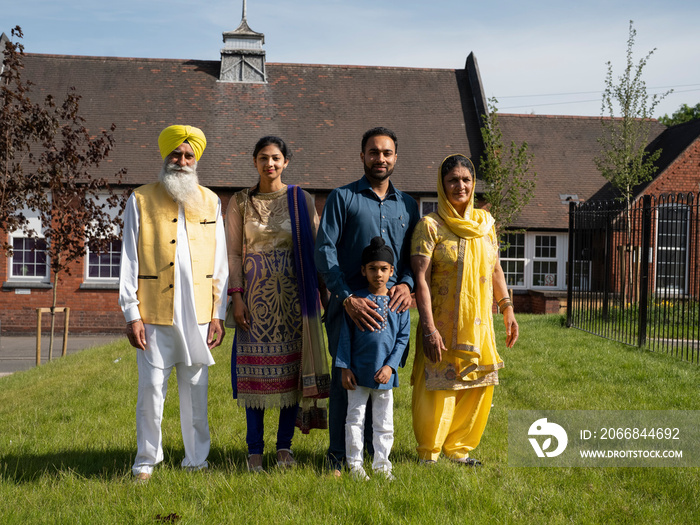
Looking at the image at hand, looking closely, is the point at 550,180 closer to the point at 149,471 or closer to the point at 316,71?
the point at 316,71

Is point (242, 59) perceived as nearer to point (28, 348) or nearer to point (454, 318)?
point (28, 348)

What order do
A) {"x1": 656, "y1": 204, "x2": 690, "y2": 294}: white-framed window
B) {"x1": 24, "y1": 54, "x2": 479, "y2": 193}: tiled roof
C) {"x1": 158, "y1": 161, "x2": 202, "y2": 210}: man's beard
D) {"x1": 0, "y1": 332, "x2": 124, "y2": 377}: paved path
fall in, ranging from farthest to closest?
{"x1": 24, "y1": 54, "x2": 479, "y2": 193}: tiled roof, {"x1": 0, "y1": 332, "x2": 124, "y2": 377}: paved path, {"x1": 656, "y1": 204, "x2": 690, "y2": 294}: white-framed window, {"x1": 158, "y1": 161, "x2": 202, "y2": 210}: man's beard

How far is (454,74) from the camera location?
23516 millimetres

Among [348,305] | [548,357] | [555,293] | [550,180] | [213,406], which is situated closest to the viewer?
[348,305]

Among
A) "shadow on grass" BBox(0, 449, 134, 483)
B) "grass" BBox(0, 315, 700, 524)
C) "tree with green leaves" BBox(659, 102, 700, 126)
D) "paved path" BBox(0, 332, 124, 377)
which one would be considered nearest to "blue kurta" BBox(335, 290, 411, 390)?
"grass" BBox(0, 315, 700, 524)

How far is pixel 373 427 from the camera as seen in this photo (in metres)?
4.27

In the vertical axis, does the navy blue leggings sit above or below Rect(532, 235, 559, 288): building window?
below

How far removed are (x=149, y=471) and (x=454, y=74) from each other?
2138 centimetres

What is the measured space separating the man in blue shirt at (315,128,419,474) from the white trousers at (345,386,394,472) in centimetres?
16

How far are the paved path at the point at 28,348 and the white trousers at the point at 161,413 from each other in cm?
810

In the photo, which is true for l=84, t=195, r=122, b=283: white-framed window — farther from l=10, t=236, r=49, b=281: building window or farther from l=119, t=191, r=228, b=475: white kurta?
l=119, t=191, r=228, b=475: white kurta

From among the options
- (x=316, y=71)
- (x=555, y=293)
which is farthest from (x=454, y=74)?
(x=555, y=293)

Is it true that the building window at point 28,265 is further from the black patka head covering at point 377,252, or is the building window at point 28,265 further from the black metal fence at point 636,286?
the black patka head covering at point 377,252

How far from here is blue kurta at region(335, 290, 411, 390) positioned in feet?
13.8
